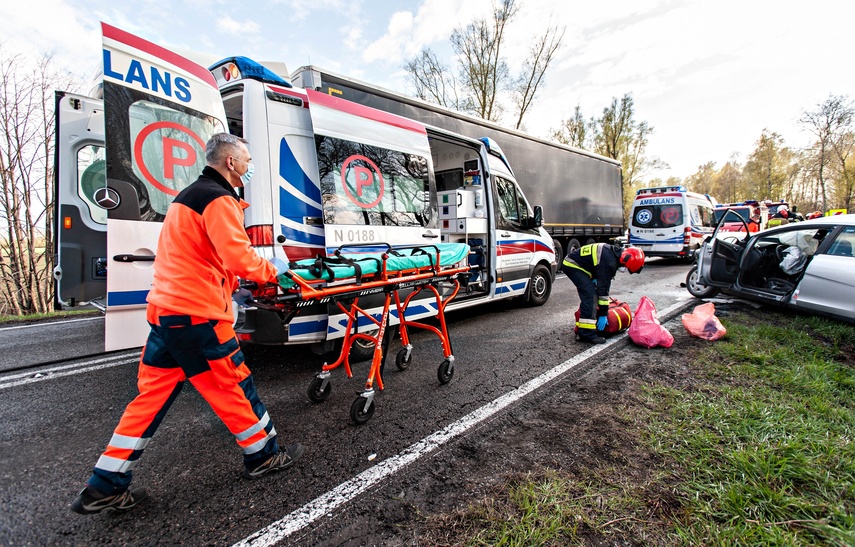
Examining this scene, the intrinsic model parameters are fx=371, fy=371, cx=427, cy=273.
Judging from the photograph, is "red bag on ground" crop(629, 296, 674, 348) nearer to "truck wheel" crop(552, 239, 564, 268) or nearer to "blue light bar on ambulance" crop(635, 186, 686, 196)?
"truck wheel" crop(552, 239, 564, 268)

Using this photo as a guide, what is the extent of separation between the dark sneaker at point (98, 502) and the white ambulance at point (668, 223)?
13540 millimetres

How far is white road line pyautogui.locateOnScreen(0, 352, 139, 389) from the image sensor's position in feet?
11.6

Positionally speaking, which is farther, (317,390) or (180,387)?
(317,390)

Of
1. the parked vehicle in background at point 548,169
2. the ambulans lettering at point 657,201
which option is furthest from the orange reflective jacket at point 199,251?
the ambulans lettering at point 657,201

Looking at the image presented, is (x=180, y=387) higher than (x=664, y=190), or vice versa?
(x=664, y=190)

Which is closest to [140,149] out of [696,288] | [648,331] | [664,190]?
[648,331]

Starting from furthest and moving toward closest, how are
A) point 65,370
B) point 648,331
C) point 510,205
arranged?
point 510,205 < point 648,331 < point 65,370

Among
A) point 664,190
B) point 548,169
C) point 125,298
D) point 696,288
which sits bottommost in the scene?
point 696,288

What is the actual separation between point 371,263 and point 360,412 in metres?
1.07

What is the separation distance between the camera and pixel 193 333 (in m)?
1.90

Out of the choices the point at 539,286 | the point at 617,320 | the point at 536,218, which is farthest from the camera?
the point at 539,286

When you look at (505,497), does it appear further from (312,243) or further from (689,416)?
(312,243)

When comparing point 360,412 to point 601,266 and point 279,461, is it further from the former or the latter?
point 601,266

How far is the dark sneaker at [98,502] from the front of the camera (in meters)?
1.78
